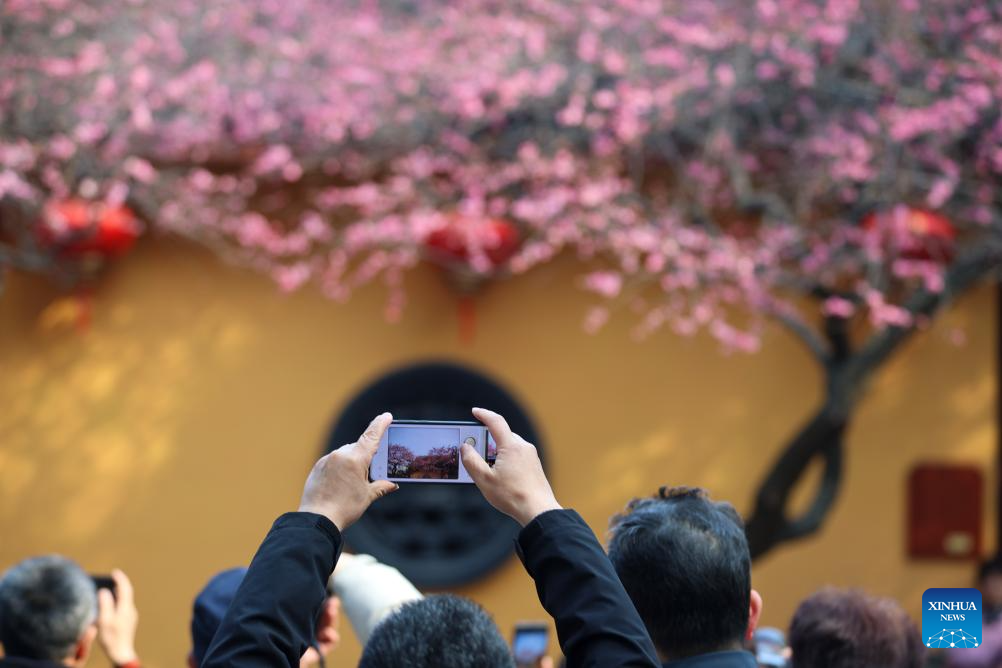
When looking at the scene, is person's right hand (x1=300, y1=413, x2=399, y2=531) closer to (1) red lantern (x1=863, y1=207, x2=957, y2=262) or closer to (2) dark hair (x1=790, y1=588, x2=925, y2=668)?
(2) dark hair (x1=790, y1=588, x2=925, y2=668)

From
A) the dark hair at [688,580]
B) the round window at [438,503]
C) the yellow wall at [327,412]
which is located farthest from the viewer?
the round window at [438,503]

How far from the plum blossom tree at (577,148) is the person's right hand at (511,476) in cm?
446

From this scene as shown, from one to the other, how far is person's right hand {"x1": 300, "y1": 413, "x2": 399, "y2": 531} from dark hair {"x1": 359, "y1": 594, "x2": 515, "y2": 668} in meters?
0.18

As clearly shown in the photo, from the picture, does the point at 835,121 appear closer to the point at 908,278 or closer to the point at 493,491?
the point at 908,278

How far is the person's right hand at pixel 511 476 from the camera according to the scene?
5.40 feet

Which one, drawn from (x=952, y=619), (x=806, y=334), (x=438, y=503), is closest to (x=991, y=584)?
(x=806, y=334)

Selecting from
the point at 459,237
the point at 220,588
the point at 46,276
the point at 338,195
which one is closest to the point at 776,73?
the point at 459,237

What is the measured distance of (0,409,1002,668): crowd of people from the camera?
1568 mm

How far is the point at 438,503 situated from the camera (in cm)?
666

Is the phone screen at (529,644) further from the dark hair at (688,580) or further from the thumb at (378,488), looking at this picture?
the thumb at (378,488)

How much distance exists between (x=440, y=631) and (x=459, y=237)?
4.65m

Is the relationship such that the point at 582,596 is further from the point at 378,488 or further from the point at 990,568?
the point at 990,568

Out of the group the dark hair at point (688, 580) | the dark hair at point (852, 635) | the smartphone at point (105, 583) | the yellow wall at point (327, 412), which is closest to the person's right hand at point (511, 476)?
the dark hair at point (688, 580)

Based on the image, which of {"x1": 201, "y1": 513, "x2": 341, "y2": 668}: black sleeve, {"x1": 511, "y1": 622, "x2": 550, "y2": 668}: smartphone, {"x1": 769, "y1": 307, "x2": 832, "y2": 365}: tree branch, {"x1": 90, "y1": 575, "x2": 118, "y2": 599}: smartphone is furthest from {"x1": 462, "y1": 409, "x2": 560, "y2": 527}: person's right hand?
{"x1": 769, "y1": 307, "x2": 832, "y2": 365}: tree branch
